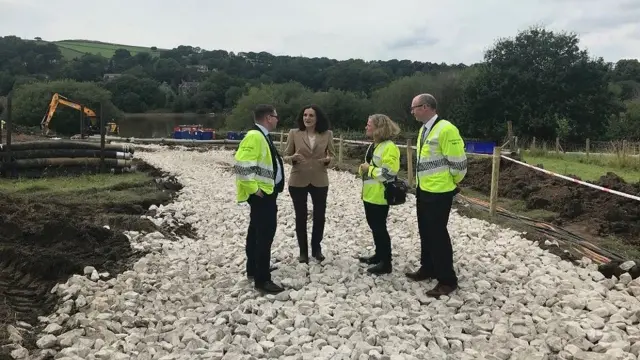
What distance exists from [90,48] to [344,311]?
416ft

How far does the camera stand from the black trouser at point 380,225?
226 inches

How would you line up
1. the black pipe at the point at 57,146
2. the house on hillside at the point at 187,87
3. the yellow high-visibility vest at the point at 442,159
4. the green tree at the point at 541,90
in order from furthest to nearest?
the house on hillside at the point at 187,87
the green tree at the point at 541,90
the black pipe at the point at 57,146
the yellow high-visibility vest at the point at 442,159

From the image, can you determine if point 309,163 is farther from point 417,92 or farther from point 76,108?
point 417,92

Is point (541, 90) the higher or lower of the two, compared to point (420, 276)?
higher

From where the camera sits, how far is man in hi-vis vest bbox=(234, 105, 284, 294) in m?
4.97

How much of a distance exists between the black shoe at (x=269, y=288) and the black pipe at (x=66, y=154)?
12.0 meters

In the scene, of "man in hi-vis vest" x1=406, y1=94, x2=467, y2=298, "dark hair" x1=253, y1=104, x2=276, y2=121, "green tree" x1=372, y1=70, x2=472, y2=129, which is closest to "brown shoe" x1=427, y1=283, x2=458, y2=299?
"man in hi-vis vest" x1=406, y1=94, x2=467, y2=298

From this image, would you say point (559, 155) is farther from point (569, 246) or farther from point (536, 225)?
point (569, 246)

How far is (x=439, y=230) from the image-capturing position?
17.2 ft

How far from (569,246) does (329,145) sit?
3.38 m

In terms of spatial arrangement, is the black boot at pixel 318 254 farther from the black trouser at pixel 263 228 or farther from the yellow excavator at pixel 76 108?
the yellow excavator at pixel 76 108

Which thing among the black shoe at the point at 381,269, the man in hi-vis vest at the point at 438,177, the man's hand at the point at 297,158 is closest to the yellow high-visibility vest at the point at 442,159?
the man in hi-vis vest at the point at 438,177

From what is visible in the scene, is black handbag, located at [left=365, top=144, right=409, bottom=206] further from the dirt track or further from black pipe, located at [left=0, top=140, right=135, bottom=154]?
black pipe, located at [left=0, top=140, right=135, bottom=154]

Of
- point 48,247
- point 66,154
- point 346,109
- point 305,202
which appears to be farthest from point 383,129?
point 346,109
